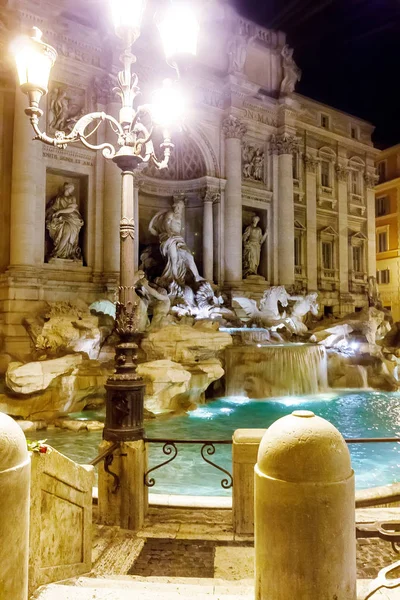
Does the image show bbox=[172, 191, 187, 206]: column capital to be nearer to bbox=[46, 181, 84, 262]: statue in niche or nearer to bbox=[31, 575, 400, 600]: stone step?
bbox=[46, 181, 84, 262]: statue in niche

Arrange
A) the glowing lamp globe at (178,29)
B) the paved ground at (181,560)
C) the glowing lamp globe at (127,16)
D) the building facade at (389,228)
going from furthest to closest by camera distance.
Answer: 1. the building facade at (389,228)
2. the glowing lamp globe at (178,29)
3. the glowing lamp globe at (127,16)
4. the paved ground at (181,560)

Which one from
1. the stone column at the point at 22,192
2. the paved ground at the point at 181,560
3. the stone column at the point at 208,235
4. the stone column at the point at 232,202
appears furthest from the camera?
Answer: the stone column at the point at 232,202

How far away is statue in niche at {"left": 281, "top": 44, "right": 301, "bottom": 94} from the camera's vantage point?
21.0m

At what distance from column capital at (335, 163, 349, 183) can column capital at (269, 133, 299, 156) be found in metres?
4.19

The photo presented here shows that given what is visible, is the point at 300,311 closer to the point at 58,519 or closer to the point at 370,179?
the point at 370,179

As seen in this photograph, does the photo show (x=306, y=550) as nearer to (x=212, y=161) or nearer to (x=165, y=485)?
(x=165, y=485)

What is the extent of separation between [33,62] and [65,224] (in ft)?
36.8

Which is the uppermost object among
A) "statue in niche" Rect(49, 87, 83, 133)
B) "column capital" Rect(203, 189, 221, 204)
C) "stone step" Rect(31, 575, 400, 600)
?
"statue in niche" Rect(49, 87, 83, 133)

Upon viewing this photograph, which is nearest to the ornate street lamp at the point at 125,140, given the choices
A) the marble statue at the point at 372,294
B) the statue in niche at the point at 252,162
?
the statue in niche at the point at 252,162

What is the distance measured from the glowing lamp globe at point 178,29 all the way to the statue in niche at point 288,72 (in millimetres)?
17674

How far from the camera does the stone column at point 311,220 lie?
22.8m

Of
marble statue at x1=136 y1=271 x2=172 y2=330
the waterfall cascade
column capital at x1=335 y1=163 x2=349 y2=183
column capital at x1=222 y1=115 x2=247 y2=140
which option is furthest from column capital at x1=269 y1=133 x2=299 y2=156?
the waterfall cascade

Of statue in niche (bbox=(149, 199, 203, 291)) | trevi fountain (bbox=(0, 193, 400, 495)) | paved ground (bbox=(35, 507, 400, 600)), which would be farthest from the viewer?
statue in niche (bbox=(149, 199, 203, 291))

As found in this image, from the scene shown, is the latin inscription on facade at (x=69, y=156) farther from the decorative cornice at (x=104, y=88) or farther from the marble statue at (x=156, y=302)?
the marble statue at (x=156, y=302)
